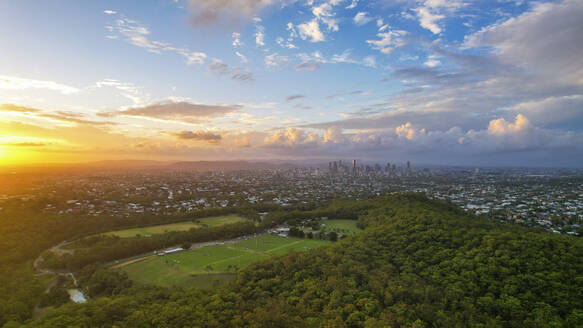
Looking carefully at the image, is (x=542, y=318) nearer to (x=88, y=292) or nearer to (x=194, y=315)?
(x=194, y=315)

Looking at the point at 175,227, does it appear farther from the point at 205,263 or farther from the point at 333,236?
the point at 333,236

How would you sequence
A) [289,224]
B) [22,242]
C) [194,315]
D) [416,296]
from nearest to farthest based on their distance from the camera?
[194,315] → [416,296] → [22,242] → [289,224]

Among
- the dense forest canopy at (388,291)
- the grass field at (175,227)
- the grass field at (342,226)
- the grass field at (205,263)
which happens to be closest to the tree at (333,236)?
the grass field at (205,263)

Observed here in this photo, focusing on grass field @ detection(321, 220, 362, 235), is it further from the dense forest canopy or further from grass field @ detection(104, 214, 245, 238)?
grass field @ detection(104, 214, 245, 238)

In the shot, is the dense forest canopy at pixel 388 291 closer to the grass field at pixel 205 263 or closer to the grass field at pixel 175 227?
the grass field at pixel 205 263

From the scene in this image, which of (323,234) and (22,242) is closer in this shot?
(22,242)

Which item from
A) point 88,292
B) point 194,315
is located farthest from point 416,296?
point 88,292
